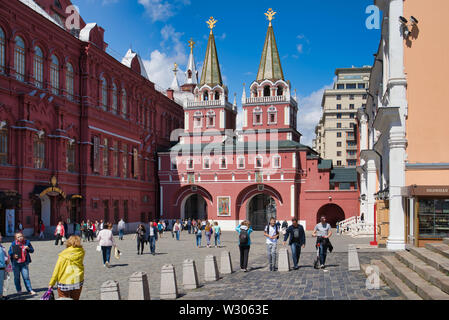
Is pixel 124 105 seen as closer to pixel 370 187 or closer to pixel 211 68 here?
pixel 211 68

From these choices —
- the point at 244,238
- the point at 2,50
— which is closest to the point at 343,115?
the point at 2,50

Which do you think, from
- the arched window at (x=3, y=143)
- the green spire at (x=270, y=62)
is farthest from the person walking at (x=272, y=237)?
the green spire at (x=270, y=62)

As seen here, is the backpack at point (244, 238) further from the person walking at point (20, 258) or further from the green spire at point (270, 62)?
the green spire at point (270, 62)

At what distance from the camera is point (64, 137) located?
38.6 metres

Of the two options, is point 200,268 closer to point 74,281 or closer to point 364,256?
point 364,256

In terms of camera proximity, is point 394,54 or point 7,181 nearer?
point 394,54

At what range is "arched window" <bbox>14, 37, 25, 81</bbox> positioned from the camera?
112ft

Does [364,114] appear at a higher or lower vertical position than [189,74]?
lower

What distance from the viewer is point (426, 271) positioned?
36.4 ft

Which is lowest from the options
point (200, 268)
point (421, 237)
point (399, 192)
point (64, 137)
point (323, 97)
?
point (200, 268)

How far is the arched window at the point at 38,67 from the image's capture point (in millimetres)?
36125
